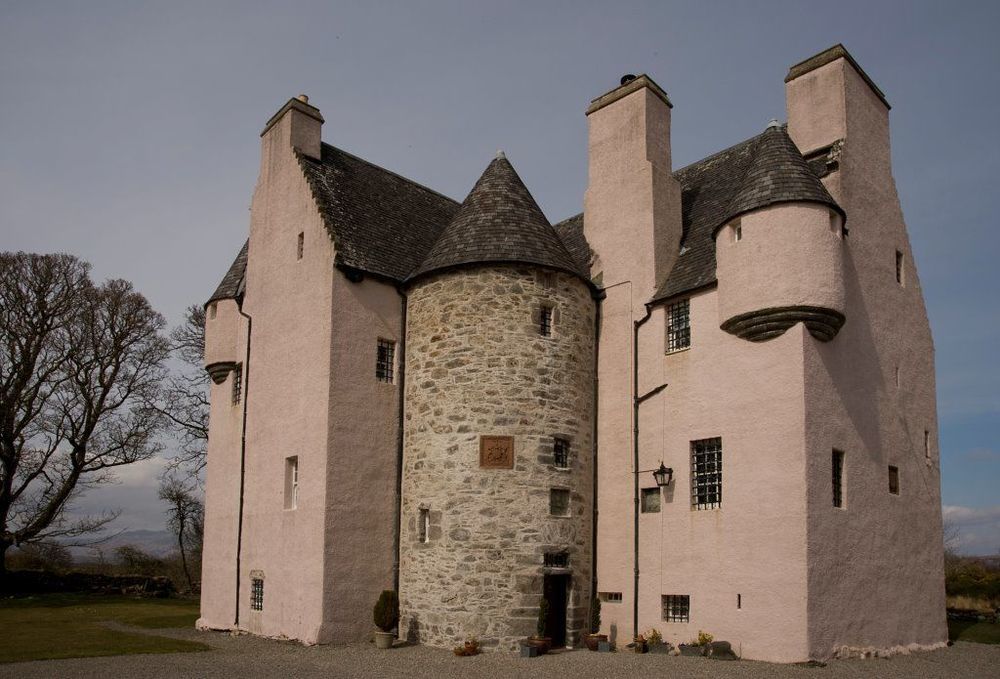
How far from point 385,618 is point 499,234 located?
28.0 ft

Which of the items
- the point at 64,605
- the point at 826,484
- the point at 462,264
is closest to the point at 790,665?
the point at 826,484

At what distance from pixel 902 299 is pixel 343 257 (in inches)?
513

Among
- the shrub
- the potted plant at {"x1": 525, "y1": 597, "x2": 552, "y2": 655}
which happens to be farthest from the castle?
the shrub

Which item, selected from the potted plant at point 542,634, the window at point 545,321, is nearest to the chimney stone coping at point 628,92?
the window at point 545,321

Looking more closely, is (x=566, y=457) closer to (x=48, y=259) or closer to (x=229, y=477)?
(x=229, y=477)

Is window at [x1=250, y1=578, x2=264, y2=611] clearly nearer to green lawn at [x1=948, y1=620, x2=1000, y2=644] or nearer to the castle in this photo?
the castle

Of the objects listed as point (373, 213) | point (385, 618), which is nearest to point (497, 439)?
point (385, 618)

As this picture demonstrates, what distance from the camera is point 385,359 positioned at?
20.3 m

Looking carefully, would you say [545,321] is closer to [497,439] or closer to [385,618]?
[497,439]

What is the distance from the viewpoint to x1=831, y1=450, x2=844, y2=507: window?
666 inches

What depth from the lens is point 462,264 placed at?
1923 centimetres

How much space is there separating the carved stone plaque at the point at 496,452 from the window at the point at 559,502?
115 cm

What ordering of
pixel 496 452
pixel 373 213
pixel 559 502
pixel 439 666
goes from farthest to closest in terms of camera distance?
pixel 373 213 < pixel 559 502 < pixel 496 452 < pixel 439 666

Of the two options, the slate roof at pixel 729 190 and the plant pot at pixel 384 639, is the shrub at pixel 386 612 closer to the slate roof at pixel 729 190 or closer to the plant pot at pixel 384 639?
the plant pot at pixel 384 639
